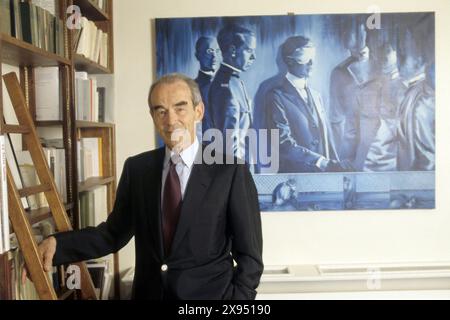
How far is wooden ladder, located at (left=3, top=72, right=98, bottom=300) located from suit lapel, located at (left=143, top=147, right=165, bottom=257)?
1.28ft

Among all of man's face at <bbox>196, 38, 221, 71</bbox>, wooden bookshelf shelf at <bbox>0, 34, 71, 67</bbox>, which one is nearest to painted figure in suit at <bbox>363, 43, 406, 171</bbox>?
man's face at <bbox>196, 38, 221, 71</bbox>

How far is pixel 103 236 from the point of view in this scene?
159 cm

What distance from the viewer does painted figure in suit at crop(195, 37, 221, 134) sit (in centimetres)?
267

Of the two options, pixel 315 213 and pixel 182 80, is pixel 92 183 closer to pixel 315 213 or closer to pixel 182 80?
pixel 182 80

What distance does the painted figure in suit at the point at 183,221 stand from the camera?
1422mm

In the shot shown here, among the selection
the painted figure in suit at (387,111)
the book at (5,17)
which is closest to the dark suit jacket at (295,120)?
the painted figure in suit at (387,111)

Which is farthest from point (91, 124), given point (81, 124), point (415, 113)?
point (415, 113)

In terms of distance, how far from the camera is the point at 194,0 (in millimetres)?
2672

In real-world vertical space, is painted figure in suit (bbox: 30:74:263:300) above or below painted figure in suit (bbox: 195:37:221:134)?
below

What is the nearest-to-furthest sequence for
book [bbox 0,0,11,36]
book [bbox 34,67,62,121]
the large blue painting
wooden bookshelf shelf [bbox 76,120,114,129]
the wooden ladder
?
the wooden ladder
book [bbox 0,0,11,36]
book [bbox 34,67,62,121]
wooden bookshelf shelf [bbox 76,120,114,129]
the large blue painting

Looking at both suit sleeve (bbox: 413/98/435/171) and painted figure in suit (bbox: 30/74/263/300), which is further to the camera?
suit sleeve (bbox: 413/98/435/171)

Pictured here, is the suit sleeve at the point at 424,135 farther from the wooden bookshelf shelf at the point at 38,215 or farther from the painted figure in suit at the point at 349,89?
the wooden bookshelf shelf at the point at 38,215

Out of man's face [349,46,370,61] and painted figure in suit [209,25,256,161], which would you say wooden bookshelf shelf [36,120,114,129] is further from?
man's face [349,46,370,61]

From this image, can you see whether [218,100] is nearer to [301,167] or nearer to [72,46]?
[301,167]
